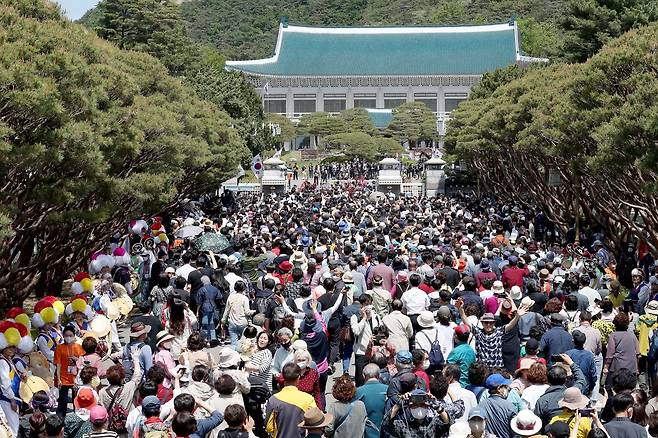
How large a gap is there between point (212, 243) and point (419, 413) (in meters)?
11.5

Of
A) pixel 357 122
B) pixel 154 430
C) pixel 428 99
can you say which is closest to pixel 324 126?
pixel 357 122

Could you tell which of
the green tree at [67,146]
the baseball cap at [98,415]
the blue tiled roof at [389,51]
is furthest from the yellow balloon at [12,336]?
the blue tiled roof at [389,51]

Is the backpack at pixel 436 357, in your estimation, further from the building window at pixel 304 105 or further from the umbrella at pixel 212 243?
the building window at pixel 304 105

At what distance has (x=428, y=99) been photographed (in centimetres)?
8788

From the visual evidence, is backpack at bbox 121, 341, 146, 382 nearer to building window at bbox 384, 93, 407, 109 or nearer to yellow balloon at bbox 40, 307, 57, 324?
yellow balloon at bbox 40, 307, 57, 324

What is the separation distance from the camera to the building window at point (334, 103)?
88.6 meters

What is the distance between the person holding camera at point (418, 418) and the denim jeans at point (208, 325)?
6.66 metres

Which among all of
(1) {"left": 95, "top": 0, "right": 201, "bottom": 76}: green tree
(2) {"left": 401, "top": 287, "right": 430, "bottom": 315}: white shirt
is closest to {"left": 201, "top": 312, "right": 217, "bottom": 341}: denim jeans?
(2) {"left": 401, "top": 287, "right": 430, "bottom": 315}: white shirt

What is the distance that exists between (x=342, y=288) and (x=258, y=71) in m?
75.2

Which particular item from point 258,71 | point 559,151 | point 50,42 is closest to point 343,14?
point 258,71

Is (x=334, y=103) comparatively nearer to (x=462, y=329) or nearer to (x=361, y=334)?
(x=361, y=334)

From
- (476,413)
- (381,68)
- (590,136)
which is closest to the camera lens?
(476,413)

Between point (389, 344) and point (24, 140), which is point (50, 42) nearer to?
point (24, 140)

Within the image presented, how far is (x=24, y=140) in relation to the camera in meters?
13.5
